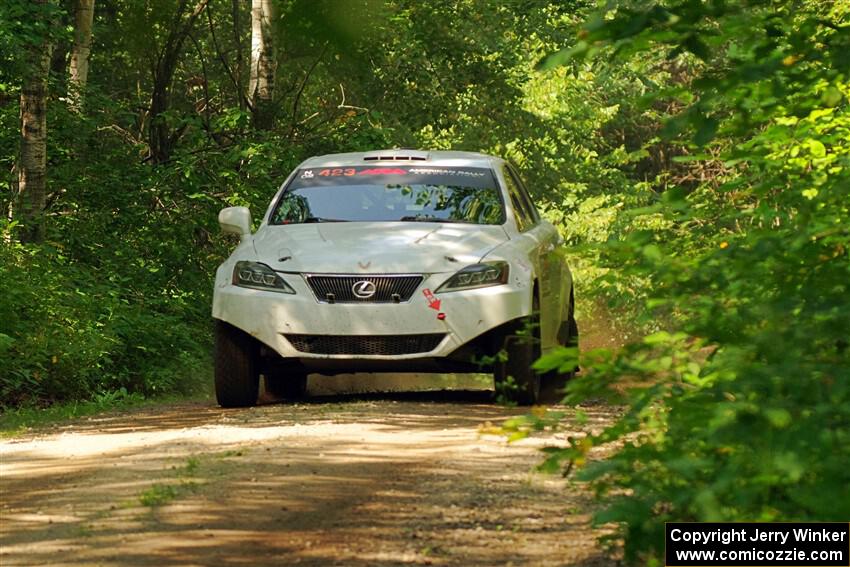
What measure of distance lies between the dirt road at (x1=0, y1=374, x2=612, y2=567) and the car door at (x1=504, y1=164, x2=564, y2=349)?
6.66 ft

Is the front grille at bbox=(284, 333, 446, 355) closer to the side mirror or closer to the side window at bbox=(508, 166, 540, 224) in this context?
the side mirror

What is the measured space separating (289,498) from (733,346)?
2.26 m

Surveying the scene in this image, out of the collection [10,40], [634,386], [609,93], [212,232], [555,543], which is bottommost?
[555,543]

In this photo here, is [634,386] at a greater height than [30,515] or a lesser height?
greater

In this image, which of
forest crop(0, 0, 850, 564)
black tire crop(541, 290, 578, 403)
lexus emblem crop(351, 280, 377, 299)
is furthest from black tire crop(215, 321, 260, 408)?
forest crop(0, 0, 850, 564)

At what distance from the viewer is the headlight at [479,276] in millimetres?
11344

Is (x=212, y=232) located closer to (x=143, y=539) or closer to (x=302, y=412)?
(x=302, y=412)

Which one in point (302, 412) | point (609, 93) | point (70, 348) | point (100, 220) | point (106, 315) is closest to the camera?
point (302, 412)

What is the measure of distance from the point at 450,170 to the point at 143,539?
23.6 ft

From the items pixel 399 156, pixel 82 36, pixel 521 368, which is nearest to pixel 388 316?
pixel 521 368

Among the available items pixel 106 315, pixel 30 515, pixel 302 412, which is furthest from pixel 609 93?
pixel 30 515

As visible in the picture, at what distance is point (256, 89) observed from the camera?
23453 mm

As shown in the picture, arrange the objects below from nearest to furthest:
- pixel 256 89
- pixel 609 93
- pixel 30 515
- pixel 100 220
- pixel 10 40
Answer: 1. pixel 30 515
2. pixel 10 40
3. pixel 100 220
4. pixel 256 89
5. pixel 609 93

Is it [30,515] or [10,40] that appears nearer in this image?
[30,515]
